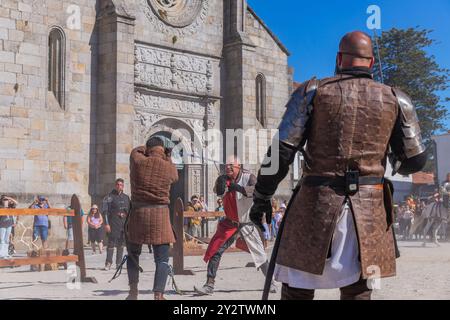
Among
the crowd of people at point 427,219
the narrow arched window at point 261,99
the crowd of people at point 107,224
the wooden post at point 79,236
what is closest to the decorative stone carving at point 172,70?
the narrow arched window at point 261,99

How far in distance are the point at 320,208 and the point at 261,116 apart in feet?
67.1

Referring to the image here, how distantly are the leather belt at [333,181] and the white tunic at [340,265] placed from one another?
0.14 meters

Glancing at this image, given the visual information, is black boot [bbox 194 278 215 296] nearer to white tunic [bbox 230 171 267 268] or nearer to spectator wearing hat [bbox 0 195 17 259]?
white tunic [bbox 230 171 267 268]

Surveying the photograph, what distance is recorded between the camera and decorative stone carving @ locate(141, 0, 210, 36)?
21.5m

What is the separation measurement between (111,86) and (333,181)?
52.5ft

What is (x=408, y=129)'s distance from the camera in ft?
13.8

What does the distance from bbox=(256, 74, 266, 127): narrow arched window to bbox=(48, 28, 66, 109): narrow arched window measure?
7.85 metres

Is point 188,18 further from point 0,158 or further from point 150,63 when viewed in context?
point 0,158

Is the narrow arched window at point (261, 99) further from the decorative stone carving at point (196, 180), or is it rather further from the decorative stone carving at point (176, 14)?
the decorative stone carving at point (196, 180)

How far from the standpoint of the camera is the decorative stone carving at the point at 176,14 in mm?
21484

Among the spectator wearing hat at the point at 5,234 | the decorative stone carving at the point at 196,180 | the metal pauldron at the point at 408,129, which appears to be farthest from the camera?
Answer: the decorative stone carving at the point at 196,180

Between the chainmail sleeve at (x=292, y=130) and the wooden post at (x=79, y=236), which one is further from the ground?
the chainmail sleeve at (x=292, y=130)

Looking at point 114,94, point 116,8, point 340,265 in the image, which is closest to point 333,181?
point 340,265
